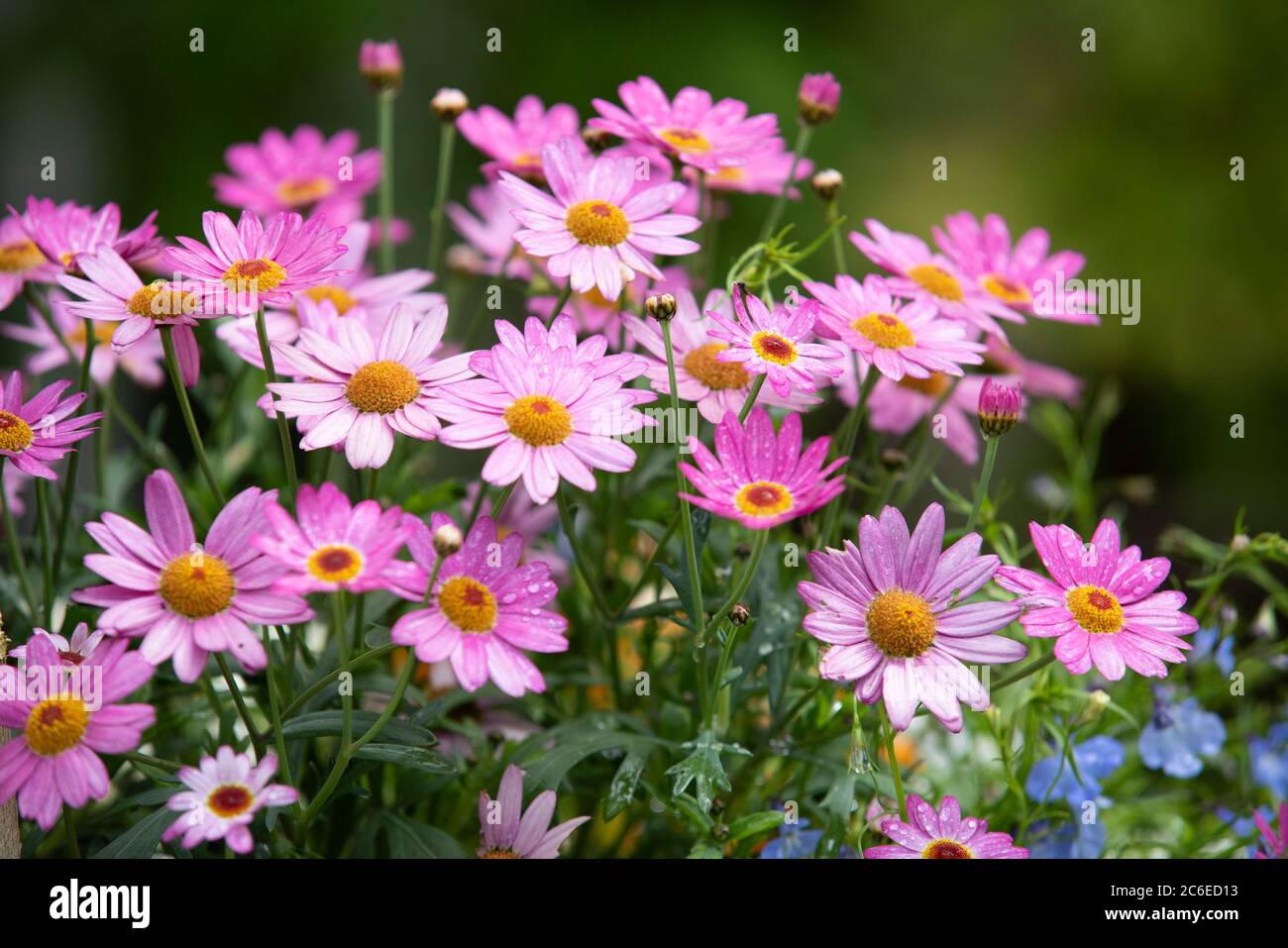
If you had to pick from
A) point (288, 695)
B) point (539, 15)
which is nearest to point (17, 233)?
point (288, 695)

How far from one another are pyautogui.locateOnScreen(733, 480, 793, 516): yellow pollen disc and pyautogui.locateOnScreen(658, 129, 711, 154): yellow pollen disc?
0.18 meters

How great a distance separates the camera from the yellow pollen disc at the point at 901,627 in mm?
438

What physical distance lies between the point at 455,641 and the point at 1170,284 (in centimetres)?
181

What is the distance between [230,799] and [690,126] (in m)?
0.36

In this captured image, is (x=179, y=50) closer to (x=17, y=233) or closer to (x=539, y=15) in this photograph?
(x=539, y=15)

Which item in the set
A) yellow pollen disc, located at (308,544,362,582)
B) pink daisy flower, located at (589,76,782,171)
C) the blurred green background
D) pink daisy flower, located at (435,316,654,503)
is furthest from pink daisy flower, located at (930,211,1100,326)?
the blurred green background

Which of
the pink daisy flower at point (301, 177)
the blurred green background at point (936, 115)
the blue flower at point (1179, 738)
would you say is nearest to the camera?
the blue flower at point (1179, 738)

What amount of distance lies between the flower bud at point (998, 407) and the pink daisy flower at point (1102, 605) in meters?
0.04

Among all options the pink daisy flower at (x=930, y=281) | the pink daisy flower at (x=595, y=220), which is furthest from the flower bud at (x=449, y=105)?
the pink daisy flower at (x=930, y=281)

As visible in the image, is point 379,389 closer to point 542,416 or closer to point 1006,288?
point 542,416

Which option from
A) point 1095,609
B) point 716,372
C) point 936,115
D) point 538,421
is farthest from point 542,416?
point 936,115

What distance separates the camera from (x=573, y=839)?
60 cm

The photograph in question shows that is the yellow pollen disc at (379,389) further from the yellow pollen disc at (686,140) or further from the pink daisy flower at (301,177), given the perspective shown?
the pink daisy flower at (301,177)

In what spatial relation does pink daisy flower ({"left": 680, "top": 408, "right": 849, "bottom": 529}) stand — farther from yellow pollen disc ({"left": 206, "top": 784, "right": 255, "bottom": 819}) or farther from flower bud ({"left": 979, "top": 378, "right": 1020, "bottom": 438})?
yellow pollen disc ({"left": 206, "top": 784, "right": 255, "bottom": 819})
